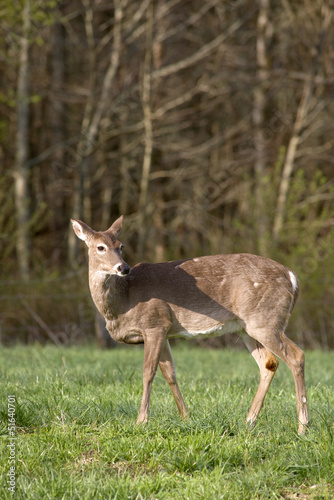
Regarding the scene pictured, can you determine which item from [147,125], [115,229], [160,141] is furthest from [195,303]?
[160,141]

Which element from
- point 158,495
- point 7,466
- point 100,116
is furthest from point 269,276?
point 100,116

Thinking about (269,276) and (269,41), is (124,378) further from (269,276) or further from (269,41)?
(269,41)

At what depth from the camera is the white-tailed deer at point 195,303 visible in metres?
4.78

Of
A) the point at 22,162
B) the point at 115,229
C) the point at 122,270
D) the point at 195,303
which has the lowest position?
the point at 195,303

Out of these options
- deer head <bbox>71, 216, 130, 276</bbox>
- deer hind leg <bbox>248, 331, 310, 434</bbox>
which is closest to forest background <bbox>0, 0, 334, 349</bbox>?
deer head <bbox>71, 216, 130, 276</bbox>

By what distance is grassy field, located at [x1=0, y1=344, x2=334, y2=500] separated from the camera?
3.57 m

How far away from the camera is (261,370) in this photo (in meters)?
4.98

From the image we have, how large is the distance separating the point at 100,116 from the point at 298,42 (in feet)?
18.4

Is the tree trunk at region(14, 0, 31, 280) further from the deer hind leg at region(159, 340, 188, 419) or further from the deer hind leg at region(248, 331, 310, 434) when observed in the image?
the deer hind leg at region(248, 331, 310, 434)

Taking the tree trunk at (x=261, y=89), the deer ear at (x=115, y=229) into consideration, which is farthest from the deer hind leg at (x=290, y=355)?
the tree trunk at (x=261, y=89)

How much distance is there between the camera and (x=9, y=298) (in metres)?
12.3

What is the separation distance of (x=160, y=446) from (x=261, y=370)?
1279 millimetres

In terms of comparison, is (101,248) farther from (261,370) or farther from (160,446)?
(160,446)

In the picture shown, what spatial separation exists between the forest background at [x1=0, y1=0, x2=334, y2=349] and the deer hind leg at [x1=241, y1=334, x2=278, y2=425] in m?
7.25
